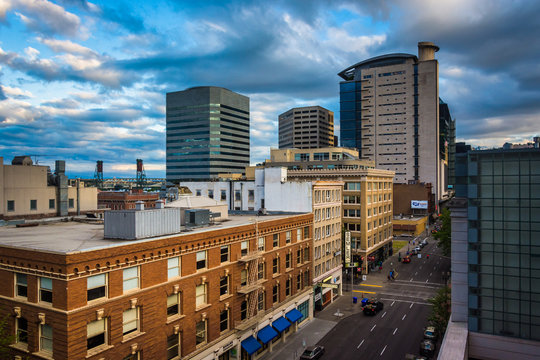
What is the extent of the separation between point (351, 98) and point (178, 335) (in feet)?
560

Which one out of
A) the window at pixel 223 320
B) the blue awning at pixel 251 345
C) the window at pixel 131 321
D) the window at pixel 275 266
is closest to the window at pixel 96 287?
the window at pixel 131 321

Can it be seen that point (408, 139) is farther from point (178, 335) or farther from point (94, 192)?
point (178, 335)

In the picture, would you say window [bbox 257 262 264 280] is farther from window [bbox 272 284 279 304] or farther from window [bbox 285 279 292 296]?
window [bbox 285 279 292 296]

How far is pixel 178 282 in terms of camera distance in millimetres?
28094

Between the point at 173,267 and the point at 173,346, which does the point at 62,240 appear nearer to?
the point at 173,267

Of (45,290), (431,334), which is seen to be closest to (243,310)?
(45,290)

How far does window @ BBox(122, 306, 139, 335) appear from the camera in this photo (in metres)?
24.1

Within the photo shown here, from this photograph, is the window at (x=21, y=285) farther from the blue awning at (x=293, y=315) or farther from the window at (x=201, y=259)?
the blue awning at (x=293, y=315)

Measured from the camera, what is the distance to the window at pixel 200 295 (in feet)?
99.2

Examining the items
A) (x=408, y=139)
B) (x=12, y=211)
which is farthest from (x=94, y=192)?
(x=408, y=139)

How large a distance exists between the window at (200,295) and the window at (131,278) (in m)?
6.51

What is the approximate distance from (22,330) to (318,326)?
35768 mm

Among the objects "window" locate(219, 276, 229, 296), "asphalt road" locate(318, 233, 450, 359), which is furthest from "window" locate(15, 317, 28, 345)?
"asphalt road" locate(318, 233, 450, 359)

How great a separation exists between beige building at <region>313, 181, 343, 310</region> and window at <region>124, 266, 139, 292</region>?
33.2m
